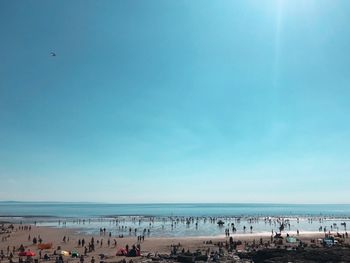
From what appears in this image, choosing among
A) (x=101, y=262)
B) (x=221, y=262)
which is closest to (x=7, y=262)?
(x=101, y=262)

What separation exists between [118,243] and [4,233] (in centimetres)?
2488

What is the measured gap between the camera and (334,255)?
31.5 m

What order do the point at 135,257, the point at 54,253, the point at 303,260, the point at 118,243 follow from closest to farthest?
the point at 303,260, the point at 135,257, the point at 54,253, the point at 118,243

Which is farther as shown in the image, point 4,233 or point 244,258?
point 4,233

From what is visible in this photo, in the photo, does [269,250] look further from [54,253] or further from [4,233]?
[4,233]

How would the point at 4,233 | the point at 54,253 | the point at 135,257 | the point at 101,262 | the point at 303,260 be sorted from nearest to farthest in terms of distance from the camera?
the point at 303,260 < the point at 101,262 < the point at 135,257 < the point at 54,253 < the point at 4,233

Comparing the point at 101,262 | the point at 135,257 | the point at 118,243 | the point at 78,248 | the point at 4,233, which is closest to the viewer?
the point at 101,262

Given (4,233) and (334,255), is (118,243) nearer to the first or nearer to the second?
(4,233)

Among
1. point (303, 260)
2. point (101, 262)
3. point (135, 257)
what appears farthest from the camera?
point (135, 257)

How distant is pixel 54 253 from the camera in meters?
39.5

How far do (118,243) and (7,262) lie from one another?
63.2ft

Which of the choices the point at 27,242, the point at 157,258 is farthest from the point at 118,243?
the point at 157,258

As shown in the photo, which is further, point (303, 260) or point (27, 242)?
point (27, 242)

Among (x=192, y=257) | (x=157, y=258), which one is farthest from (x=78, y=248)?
(x=192, y=257)
